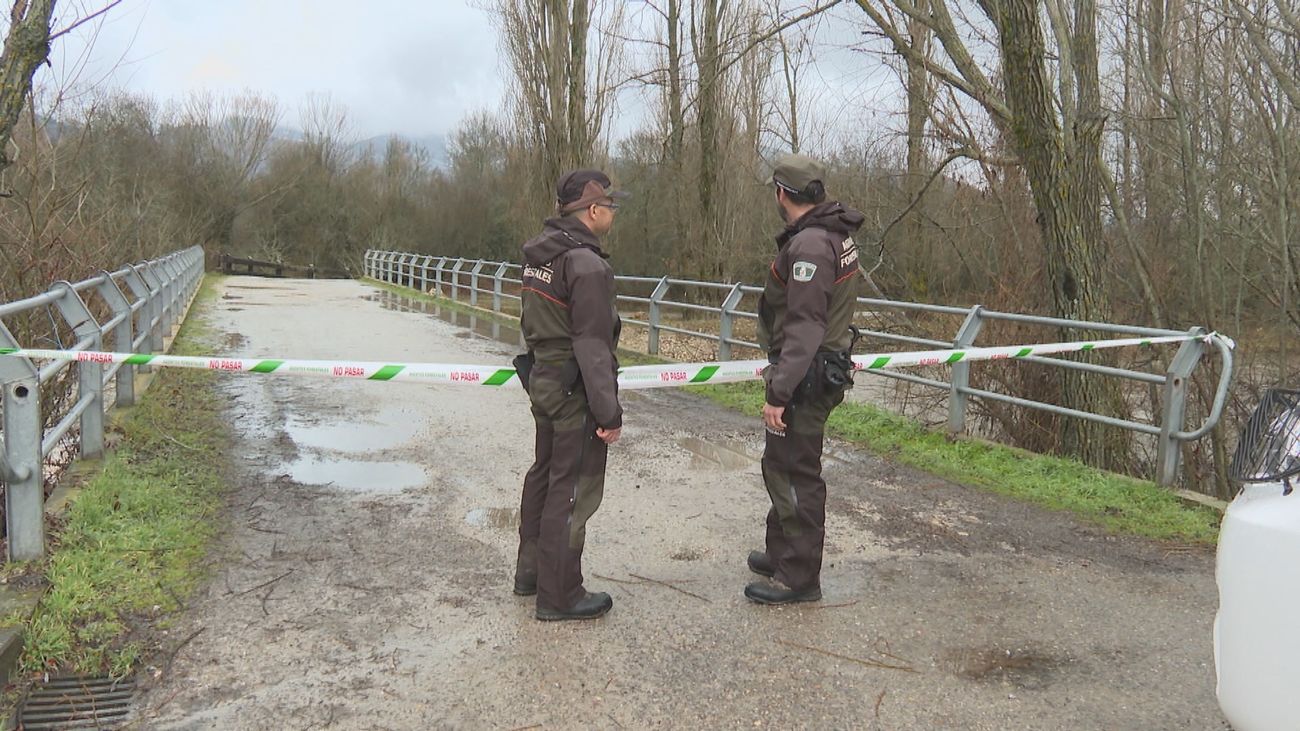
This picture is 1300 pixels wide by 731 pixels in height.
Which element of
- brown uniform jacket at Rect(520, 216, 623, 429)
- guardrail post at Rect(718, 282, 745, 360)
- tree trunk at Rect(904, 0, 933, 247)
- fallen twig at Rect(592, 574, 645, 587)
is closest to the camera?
brown uniform jacket at Rect(520, 216, 623, 429)

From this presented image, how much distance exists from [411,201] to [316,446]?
1471 inches

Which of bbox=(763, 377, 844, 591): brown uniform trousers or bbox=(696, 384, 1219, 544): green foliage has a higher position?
bbox=(763, 377, 844, 591): brown uniform trousers

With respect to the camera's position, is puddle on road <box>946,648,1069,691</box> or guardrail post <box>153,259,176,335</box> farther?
guardrail post <box>153,259,176,335</box>

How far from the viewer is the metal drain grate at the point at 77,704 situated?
295cm

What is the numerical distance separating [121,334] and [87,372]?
1415 millimetres

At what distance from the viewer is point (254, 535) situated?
4703 mm

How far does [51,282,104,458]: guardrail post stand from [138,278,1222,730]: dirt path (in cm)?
85

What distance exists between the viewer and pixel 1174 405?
19.0 ft

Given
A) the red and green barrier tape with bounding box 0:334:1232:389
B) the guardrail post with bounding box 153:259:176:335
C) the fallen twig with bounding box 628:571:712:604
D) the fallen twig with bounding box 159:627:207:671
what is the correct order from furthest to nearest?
the guardrail post with bounding box 153:259:176:335 < the red and green barrier tape with bounding box 0:334:1232:389 < the fallen twig with bounding box 628:571:712:604 < the fallen twig with bounding box 159:627:207:671

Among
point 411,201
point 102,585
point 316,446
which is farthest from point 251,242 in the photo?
point 102,585

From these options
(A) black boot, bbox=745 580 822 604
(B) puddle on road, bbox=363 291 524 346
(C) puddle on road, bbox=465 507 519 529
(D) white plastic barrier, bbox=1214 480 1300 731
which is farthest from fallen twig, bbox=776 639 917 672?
(B) puddle on road, bbox=363 291 524 346

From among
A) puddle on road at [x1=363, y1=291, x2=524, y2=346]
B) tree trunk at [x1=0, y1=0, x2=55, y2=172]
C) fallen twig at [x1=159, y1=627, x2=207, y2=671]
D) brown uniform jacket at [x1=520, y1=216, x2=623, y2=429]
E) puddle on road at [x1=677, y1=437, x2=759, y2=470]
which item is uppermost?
tree trunk at [x1=0, y1=0, x2=55, y2=172]

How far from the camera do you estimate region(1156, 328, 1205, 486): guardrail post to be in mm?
5711

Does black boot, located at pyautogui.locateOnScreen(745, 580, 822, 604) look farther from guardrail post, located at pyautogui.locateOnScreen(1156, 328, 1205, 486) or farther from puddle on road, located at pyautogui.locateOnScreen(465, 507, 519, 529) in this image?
guardrail post, located at pyautogui.locateOnScreen(1156, 328, 1205, 486)
